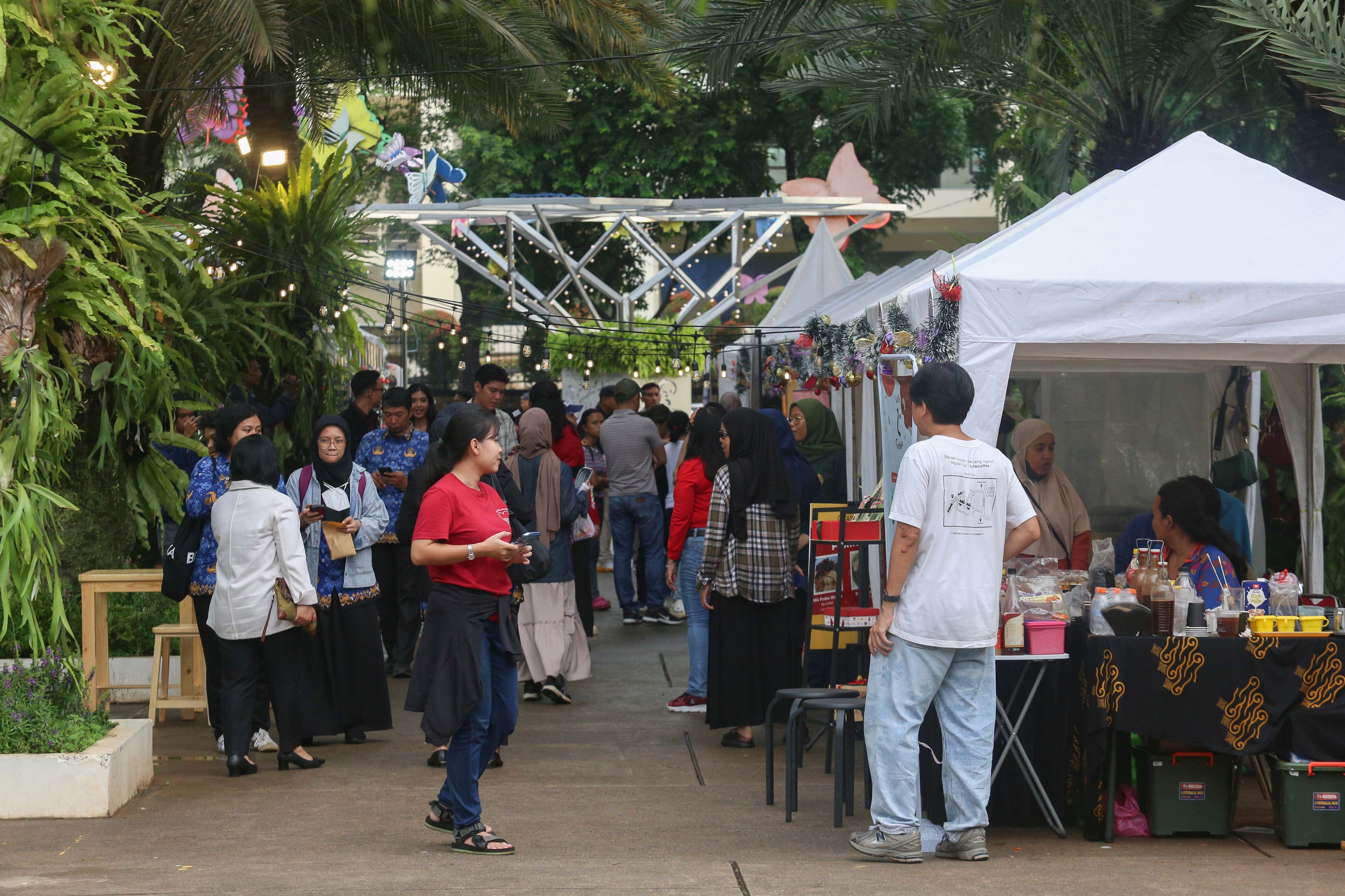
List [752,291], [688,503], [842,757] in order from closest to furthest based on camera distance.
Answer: [842,757]
[688,503]
[752,291]

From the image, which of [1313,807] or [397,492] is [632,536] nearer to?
[397,492]

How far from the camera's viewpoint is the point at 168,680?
7867 millimetres

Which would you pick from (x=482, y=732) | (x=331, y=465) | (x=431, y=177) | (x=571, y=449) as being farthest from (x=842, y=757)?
(x=431, y=177)

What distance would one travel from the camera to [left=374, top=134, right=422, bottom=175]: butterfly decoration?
19.0 m

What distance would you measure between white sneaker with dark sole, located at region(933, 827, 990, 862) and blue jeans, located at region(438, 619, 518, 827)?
1.76m

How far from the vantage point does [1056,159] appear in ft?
45.9

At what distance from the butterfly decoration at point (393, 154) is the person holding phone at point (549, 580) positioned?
11150mm

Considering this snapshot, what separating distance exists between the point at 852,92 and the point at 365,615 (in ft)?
20.9

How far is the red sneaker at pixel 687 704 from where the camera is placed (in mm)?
8391

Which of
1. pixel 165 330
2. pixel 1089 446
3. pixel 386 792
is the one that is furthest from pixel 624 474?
pixel 386 792

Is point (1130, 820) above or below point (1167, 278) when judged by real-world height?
below

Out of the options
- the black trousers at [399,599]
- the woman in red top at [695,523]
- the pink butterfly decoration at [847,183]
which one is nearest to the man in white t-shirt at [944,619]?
the woman in red top at [695,523]

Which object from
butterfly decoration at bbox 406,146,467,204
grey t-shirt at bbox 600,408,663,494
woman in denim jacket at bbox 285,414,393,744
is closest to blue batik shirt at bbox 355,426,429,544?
woman in denim jacket at bbox 285,414,393,744

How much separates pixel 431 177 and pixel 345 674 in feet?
49.3
